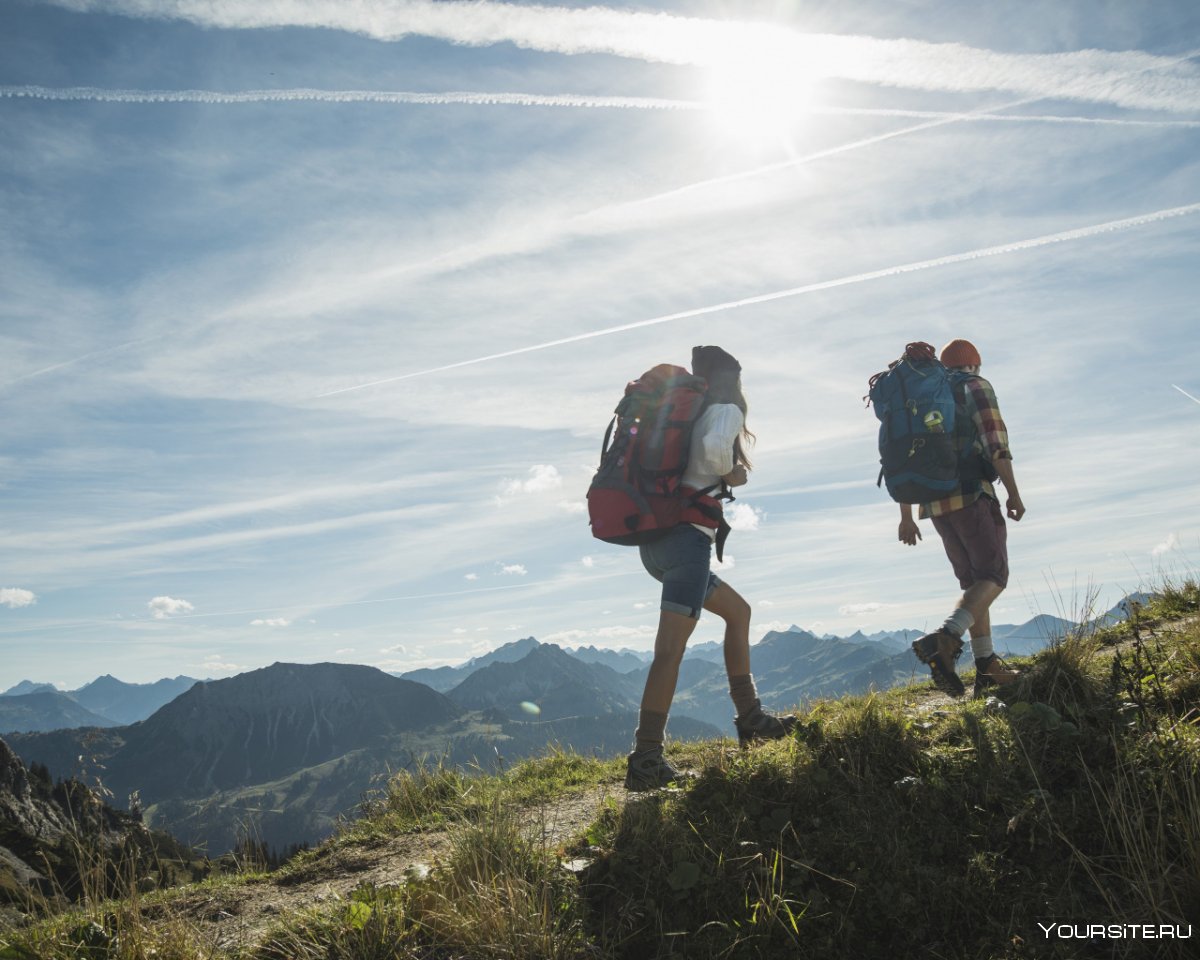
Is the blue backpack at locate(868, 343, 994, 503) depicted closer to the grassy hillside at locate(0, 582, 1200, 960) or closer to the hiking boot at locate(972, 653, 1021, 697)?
the hiking boot at locate(972, 653, 1021, 697)

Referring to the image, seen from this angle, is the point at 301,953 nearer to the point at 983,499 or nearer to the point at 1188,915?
the point at 1188,915

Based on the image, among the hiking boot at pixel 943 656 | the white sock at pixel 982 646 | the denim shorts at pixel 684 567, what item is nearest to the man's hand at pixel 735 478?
the denim shorts at pixel 684 567

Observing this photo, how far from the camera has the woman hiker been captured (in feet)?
16.6

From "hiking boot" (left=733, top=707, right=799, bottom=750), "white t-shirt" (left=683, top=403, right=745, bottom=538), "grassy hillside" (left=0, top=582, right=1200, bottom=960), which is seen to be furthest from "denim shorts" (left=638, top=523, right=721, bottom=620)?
"hiking boot" (left=733, top=707, right=799, bottom=750)

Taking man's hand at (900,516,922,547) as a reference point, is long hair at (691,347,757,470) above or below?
above

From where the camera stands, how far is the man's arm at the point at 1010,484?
639cm

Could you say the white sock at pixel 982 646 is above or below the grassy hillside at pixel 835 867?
above

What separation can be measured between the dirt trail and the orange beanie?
208 inches

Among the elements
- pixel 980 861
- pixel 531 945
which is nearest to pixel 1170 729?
pixel 980 861

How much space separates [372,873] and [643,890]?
2.03 m

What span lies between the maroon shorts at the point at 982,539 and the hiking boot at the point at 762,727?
239 centimetres

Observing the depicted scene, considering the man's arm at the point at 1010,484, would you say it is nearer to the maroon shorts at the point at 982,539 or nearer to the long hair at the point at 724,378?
the maroon shorts at the point at 982,539

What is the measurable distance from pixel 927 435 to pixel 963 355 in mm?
1253

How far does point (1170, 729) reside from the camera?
401 cm
